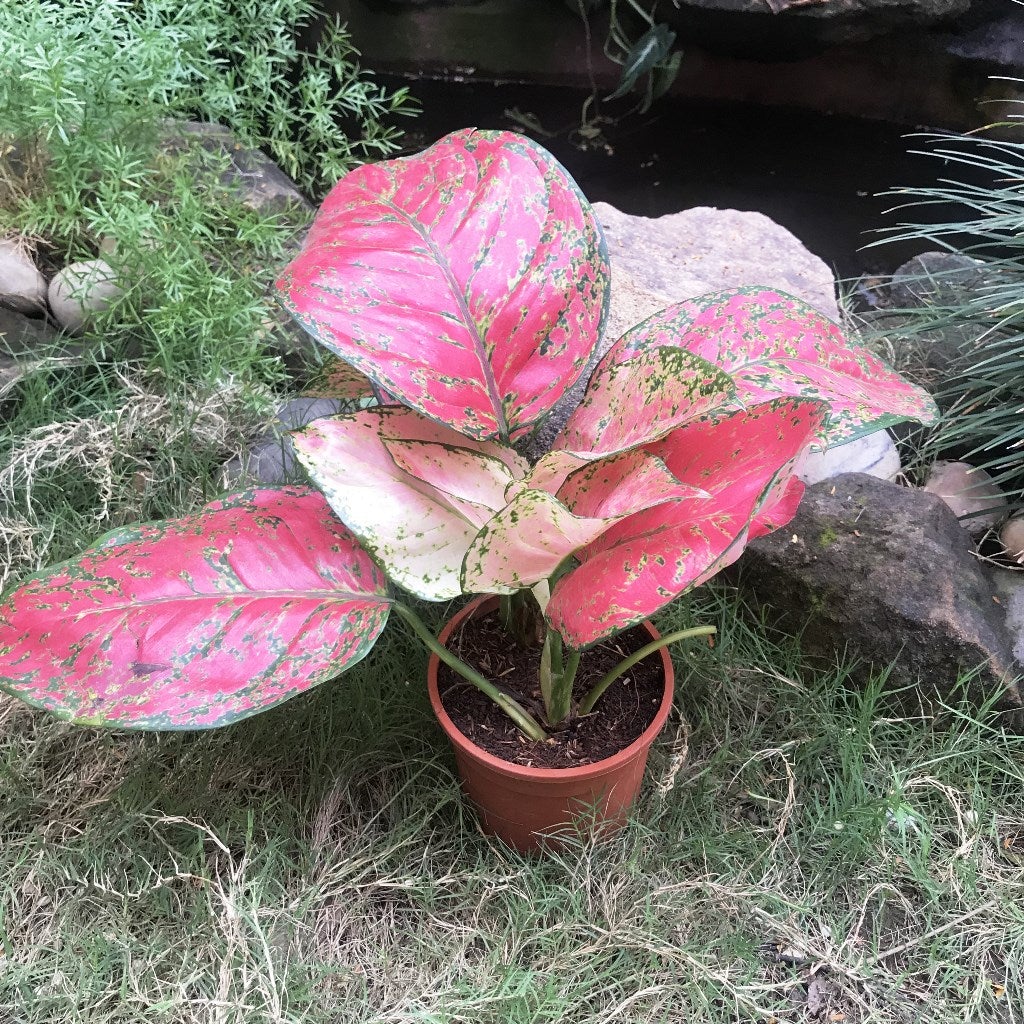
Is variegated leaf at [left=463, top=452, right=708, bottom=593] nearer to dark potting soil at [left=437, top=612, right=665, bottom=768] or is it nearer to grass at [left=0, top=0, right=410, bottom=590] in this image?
dark potting soil at [left=437, top=612, right=665, bottom=768]

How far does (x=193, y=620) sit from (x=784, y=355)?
0.60 m

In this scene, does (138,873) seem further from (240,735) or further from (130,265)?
(130,265)

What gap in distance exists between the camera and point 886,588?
1.23 m

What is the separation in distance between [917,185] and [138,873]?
8.65ft

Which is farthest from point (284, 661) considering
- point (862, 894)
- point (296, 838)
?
point (862, 894)

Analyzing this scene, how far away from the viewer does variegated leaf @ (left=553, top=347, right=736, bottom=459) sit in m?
0.72

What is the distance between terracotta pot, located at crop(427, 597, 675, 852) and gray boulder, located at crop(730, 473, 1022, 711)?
0.33 meters

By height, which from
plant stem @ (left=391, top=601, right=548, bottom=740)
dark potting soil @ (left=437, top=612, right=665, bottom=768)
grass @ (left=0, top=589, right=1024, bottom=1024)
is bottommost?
grass @ (left=0, top=589, right=1024, bottom=1024)

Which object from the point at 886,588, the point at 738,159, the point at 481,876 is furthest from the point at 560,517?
the point at 738,159

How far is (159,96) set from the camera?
1.93 meters

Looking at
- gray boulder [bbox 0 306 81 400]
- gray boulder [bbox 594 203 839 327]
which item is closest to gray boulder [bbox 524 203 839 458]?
gray boulder [bbox 594 203 839 327]

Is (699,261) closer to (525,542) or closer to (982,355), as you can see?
(982,355)

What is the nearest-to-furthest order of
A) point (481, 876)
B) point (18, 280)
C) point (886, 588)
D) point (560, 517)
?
point (560, 517) → point (481, 876) → point (886, 588) → point (18, 280)

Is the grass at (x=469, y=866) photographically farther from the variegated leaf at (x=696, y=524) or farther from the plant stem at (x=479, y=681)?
the variegated leaf at (x=696, y=524)
